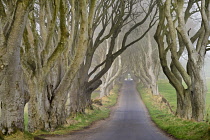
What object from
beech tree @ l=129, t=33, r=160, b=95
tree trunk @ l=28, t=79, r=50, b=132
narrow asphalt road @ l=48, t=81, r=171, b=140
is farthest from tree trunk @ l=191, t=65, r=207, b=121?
beech tree @ l=129, t=33, r=160, b=95

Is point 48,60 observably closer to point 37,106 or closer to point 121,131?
point 37,106

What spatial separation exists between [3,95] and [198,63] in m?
8.66

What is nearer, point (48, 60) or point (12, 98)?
point (12, 98)

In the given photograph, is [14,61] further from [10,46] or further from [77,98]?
[77,98]

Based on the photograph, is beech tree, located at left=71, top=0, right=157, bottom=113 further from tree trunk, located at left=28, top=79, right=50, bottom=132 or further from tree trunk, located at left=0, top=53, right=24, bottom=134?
tree trunk, located at left=0, top=53, right=24, bottom=134

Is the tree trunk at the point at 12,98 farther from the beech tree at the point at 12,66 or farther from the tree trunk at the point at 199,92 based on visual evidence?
the tree trunk at the point at 199,92

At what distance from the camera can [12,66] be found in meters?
8.16

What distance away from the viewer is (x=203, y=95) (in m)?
13.8

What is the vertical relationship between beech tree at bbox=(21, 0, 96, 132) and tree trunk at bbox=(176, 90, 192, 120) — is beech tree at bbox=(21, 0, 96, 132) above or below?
Answer: above

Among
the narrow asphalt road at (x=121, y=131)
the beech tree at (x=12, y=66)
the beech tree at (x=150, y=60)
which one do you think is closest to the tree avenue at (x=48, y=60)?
the beech tree at (x=12, y=66)

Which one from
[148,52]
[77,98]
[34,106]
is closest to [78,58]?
[34,106]

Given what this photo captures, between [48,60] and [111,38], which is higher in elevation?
[111,38]

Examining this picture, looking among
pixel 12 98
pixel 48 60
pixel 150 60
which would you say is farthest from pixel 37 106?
pixel 150 60

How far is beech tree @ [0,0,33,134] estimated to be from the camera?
25.4 feet
